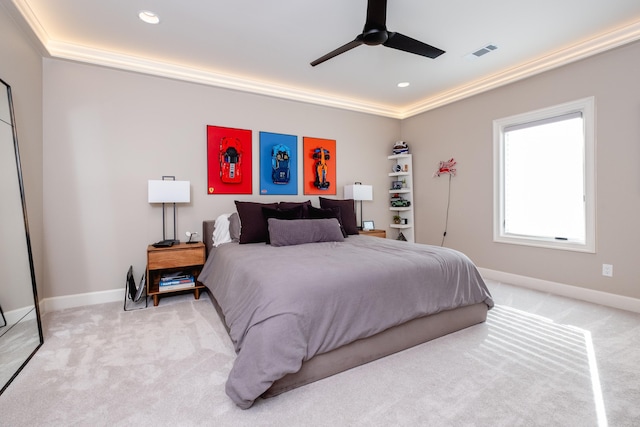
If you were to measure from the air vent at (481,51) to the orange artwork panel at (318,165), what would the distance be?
2.06 metres

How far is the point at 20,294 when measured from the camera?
2178 millimetres

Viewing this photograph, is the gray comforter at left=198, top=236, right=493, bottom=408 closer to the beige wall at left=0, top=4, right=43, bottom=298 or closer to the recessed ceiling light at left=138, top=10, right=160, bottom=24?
the beige wall at left=0, top=4, right=43, bottom=298

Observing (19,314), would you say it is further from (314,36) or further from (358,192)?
(358,192)

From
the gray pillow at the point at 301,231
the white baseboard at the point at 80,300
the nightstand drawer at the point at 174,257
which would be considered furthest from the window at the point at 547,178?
the white baseboard at the point at 80,300

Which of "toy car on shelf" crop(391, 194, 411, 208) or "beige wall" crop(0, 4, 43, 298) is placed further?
"toy car on shelf" crop(391, 194, 411, 208)

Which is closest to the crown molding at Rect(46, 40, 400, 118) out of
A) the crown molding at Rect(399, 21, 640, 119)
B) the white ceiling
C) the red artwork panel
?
the white ceiling

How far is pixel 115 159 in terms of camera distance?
10.7ft

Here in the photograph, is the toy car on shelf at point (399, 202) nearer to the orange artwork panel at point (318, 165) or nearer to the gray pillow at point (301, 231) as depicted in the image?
the orange artwork panel at point (318, 165)

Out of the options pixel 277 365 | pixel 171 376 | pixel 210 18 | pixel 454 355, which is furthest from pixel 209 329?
pixel 210 18

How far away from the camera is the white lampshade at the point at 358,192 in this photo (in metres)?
4.45

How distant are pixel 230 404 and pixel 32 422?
3.03ft

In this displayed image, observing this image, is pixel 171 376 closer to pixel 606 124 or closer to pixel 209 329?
pixel 209 329

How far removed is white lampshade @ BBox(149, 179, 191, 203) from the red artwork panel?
52cm

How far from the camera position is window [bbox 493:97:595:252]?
3189mm
